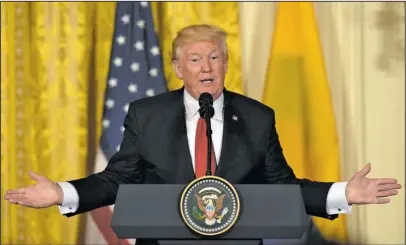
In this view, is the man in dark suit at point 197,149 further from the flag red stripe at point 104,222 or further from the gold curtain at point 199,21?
the flag red stripe at point 104,222

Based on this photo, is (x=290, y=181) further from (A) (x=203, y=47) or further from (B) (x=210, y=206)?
(B) (x=210, y=206)

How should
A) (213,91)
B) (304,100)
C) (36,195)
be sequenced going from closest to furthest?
1. (36,195)
2. (213,91)
3. (304,100)

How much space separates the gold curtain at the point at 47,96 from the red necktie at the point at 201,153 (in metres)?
2.06

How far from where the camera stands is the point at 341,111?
4430 mm

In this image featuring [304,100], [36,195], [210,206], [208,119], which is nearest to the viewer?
[210,206]

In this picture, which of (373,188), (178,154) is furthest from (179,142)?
(373,188)

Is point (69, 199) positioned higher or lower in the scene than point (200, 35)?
lower

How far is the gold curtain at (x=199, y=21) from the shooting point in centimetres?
433

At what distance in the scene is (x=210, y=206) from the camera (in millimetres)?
1812

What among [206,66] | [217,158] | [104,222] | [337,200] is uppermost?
[206,66]

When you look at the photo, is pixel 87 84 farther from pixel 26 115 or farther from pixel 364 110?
pixel 364 110

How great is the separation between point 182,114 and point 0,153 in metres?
2.16

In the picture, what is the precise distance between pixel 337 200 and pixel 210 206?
0.56 m

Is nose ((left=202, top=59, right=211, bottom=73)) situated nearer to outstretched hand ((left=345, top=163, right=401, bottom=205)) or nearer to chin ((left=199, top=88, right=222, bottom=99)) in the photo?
chin ((left=199, top=88, right=222, bottom=99))
